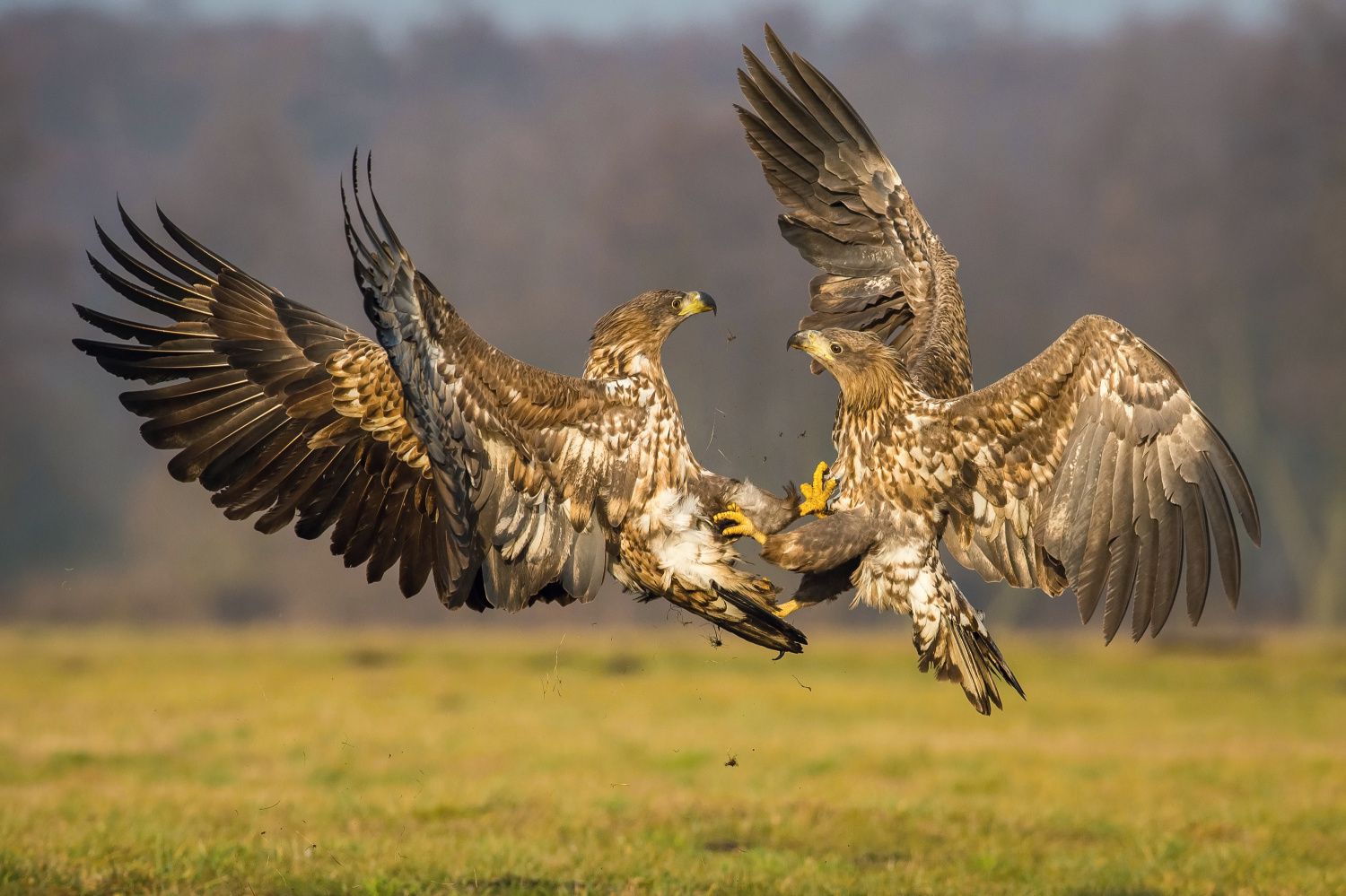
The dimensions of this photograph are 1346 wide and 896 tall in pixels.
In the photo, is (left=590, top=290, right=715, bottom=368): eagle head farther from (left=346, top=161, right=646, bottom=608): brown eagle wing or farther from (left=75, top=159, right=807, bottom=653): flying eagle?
(left=346, top=161, right=646, bottom=608): brown eagle wing

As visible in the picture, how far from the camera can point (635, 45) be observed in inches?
3526

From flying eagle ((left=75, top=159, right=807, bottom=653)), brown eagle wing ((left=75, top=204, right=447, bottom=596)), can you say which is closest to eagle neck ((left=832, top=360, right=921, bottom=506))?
flying eagle ((left=75, top=159, right=807, bottom=653))

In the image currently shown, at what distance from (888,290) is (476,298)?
104 ft

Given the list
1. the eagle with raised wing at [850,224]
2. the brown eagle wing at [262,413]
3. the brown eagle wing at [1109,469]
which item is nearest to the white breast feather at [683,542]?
the brown eagle wing at [262,413]

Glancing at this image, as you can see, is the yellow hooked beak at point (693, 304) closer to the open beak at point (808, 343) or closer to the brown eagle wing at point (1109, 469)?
the open beak at point (808, 343)

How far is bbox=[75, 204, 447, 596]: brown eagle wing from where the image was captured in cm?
655

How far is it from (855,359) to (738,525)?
978 mm

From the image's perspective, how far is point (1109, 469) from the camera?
6426mm

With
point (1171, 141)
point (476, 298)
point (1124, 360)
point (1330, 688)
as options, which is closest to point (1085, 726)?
point (1330, 688)

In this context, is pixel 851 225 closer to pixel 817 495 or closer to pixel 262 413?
pixel 817 495

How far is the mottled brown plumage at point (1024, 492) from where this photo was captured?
6.31 meters

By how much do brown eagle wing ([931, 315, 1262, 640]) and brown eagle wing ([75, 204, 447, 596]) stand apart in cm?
232

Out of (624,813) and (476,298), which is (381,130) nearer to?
(476,298)

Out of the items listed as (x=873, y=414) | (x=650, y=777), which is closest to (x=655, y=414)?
(x=873, y=414)
